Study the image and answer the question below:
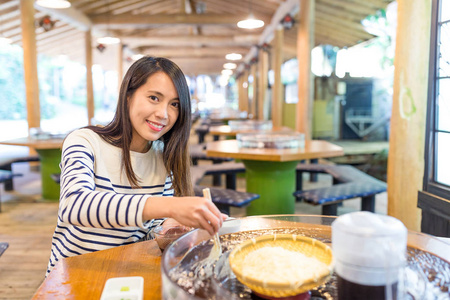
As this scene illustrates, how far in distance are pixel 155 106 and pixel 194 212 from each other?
0.69 metres

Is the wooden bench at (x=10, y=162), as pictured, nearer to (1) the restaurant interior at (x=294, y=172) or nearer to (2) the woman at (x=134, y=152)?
(1) the restaurant interior at (x=294, y=172)

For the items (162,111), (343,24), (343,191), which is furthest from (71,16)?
(162,111)

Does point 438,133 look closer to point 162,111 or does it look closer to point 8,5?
point 162,111

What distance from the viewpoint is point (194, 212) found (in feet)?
3.35

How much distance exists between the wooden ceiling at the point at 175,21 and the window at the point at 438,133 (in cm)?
557

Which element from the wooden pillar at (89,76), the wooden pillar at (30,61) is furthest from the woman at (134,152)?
the wooden pillar at (89,76)

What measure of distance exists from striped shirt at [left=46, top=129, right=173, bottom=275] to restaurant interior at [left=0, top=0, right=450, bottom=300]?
15cm

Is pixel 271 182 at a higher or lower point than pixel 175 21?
lower

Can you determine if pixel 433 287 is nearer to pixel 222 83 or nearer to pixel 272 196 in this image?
pixel 272 196

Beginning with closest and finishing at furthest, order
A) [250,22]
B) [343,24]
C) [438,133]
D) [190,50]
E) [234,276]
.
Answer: [234,276]
[438,133]
[250,22]
[343,24]
[190,50]

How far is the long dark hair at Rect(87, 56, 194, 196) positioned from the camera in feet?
5.27

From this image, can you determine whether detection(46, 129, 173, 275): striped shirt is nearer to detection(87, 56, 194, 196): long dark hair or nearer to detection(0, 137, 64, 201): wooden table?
detection(87, 56, 194, 196): long dark hair

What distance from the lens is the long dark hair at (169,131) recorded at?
1607 millimetres

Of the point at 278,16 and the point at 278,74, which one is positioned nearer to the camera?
the point at 278,16
